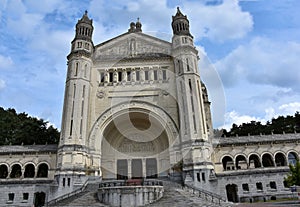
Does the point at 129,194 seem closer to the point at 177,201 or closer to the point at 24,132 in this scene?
the point at 177,201

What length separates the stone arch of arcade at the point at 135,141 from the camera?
93.3ft

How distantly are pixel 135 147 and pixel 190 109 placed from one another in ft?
30.9

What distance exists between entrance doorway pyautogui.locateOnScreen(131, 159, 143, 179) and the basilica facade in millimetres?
123

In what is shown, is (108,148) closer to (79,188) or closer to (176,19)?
(79,188)

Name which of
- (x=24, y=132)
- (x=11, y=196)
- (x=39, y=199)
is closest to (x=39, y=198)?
(x=39, y=199)

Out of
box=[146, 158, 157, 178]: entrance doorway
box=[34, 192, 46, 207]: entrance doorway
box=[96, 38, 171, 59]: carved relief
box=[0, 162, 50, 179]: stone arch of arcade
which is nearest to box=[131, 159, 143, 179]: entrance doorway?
box=[146, 158, 157, 178]: entrance doorway

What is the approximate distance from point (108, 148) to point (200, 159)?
478 inches

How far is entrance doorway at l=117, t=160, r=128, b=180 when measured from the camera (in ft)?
98.6

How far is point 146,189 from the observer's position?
57.3ft

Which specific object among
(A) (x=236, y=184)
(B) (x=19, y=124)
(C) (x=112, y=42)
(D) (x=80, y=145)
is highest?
(C) (x=112, y=42)

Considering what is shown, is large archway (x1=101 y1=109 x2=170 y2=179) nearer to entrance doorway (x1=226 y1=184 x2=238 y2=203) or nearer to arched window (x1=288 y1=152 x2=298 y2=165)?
entrance doorway (x1=226 y1=184 x2=238 y2=203)

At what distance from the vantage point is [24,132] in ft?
131

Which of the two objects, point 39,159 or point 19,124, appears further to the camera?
point 19,124

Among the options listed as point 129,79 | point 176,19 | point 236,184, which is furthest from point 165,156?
point 176,19
